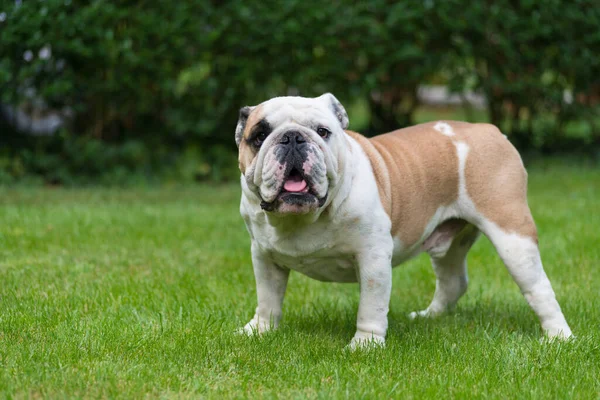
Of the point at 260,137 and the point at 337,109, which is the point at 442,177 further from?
the point at 260,137

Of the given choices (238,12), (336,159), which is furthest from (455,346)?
(238,12)

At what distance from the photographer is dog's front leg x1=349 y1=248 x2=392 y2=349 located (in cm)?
416

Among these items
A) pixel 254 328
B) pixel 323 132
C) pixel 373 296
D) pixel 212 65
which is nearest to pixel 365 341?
pixel 373 296

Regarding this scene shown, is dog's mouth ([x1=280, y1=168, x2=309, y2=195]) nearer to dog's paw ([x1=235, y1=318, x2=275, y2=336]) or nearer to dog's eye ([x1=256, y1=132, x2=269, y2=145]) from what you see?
dog's eye ([x1=256, y1=132, x2=269, y2=145])

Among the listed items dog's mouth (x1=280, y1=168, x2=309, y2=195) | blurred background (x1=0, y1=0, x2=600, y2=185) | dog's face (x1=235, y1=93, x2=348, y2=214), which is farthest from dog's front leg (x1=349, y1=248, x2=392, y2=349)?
blurred background (x1=0, y1=0, x2=600, y2=185)

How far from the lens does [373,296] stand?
4.19 metres

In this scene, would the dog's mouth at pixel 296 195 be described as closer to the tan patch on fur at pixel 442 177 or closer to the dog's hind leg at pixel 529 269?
the tan patch on fur at pixel 442 177

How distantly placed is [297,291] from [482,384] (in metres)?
2.14

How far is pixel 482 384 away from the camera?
3645 mm

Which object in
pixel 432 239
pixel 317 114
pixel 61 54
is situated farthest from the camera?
pixel 61 54

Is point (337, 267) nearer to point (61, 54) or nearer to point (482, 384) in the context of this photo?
point (482, 384)

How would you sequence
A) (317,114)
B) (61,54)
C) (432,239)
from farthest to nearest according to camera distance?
(61,54), (432,239), (317,114)

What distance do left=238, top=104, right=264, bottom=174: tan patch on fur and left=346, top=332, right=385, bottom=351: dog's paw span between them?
3.25 feet

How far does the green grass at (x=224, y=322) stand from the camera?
359 cm
